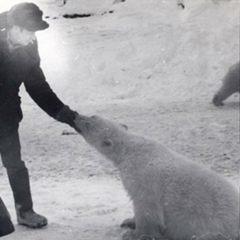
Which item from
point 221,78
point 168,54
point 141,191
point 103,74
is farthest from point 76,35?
point 141,191

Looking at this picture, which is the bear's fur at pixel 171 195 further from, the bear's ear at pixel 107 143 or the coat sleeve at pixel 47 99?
the coat sleeve at pixel 47 99

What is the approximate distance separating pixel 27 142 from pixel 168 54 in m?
3.10

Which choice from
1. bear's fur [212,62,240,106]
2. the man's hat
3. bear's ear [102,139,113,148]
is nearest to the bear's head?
bear's ear [102,139,113,148]

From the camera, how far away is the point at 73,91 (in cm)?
677

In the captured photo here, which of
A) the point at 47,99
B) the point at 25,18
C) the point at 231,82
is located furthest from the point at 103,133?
the point at 231,82

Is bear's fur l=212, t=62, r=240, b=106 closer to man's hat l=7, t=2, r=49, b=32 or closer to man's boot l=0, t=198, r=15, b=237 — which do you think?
man's hat l=7, t=2, r=49, b=32

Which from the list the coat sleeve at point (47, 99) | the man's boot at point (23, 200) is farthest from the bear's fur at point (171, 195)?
the man's boot at point (23, 200)

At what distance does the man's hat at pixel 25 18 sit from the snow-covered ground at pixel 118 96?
3.60 feet

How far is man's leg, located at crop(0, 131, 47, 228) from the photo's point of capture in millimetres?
3365

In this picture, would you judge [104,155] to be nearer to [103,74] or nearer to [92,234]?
[92,234]

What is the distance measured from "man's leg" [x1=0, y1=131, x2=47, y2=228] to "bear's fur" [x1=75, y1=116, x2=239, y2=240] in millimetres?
558

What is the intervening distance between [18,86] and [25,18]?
0.42 meters

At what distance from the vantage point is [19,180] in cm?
344

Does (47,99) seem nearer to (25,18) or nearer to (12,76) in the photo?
(12,76)
